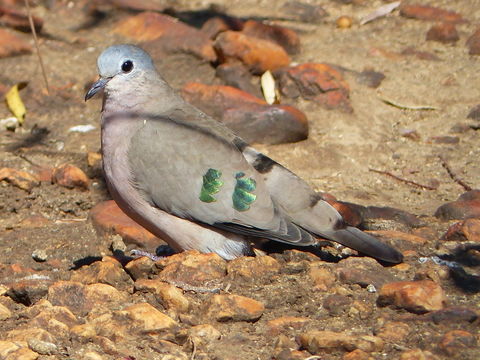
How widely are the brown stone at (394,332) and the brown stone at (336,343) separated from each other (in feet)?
0.32

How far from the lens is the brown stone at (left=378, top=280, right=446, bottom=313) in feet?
13.0

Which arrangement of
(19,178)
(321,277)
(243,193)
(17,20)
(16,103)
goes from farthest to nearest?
1. (17,20)
2. (16,103)
3. (19,178)
4. (243,193)
5. (321,277)

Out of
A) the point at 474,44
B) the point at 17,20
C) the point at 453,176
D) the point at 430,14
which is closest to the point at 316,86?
the point at 453,176

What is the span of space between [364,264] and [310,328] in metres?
0.78

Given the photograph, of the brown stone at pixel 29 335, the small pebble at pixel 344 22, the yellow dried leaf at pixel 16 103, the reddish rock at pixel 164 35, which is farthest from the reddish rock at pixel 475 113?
the brown stone at pixel 29 335

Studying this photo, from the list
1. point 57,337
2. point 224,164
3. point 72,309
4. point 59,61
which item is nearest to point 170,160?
point 224,164

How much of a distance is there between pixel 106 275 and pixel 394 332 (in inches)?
57.3

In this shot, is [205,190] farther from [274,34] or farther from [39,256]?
[274,34]

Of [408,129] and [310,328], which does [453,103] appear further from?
[310,328]

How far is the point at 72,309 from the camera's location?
405 cm

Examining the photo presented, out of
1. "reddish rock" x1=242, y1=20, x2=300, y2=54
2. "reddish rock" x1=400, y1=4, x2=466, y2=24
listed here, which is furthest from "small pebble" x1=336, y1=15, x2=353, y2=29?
"reddish rock" x1=242, y1=20, x2=300, y2=54

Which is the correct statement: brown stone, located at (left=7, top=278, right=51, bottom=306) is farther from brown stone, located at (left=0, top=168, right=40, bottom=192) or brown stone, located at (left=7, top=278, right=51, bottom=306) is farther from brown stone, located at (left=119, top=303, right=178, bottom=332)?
brown stone, located at (left=0, top=168, right=40, bottom=192)

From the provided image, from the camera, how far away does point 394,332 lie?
3816 mm

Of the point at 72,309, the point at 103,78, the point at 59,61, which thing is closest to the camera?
the point at 72,309
